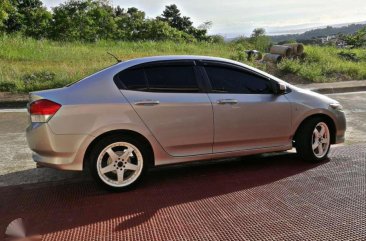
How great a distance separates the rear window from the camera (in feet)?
16.0

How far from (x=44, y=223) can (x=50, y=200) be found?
2.05 ft

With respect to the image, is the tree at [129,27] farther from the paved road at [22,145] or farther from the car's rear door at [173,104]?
the car's rear door at [173,104]

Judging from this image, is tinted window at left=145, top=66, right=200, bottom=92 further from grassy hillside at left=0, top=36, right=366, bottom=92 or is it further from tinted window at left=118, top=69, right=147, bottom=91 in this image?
grassy hillside at left=0, top=36, right=366, bottom=92

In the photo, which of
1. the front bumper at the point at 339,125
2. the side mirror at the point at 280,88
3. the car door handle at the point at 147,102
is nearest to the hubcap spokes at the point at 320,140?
the front bumper at the point at 339,125

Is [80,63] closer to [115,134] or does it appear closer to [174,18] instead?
[115,134]

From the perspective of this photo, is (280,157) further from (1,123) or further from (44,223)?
(1,123)

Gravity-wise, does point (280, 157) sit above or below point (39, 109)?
below

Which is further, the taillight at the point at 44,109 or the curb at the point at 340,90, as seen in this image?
the curb at the point at 340,90

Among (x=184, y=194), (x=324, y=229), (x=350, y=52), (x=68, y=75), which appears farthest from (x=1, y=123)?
(x=350, y=52)

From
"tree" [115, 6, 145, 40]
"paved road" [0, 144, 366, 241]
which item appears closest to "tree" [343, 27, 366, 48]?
"tree" [115, 6, 145, 40]

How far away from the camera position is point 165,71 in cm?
510

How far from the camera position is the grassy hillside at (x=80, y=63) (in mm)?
13023

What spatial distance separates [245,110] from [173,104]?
0.99 metres

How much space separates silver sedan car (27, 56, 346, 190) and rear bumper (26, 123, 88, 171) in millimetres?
11
